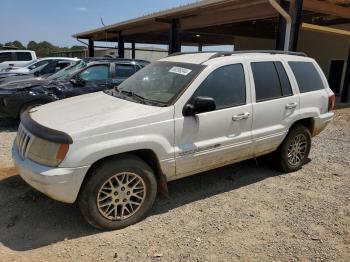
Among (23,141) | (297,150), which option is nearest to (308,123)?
(297,150)

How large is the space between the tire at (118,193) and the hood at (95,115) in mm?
367

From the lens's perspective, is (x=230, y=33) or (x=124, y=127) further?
(x=230, y=33)

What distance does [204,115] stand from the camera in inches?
156

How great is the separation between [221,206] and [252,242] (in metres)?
0.80

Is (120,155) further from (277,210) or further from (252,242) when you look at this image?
(277,210)

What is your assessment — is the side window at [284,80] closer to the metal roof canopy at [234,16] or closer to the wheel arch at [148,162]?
the wheel arch at [148,162]

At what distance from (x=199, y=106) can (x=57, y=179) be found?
5.43 feet

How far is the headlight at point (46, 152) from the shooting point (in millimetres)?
3176

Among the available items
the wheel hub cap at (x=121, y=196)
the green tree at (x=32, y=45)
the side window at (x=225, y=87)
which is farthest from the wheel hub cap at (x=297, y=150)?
the green tree at (x=32, y=45)

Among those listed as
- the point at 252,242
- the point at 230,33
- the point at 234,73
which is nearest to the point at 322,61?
the point at 230,33

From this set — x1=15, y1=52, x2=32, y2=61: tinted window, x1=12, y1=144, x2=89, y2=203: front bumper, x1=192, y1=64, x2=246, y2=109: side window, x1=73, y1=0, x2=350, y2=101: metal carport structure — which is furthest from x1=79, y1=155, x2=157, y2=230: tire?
x1=15, y1=52, x2=32, y2=61: tinted window

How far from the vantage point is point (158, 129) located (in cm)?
364

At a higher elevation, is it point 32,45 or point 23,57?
point 23,57

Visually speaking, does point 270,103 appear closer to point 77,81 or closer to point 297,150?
point 297,150
